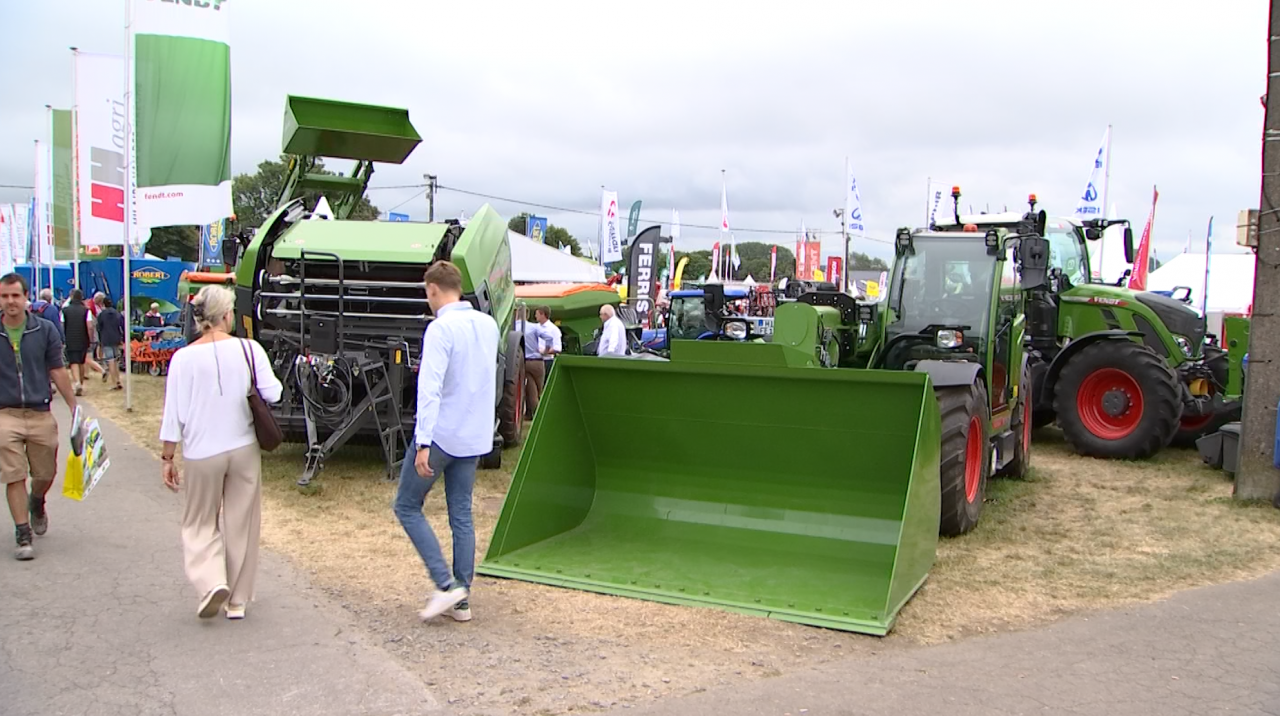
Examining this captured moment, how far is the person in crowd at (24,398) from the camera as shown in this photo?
6.16 m

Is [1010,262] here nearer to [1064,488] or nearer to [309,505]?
[1064,488]

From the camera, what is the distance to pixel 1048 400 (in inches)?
458

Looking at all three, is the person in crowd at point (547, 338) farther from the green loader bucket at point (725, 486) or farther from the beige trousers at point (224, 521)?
the beige trousers at point (224, 521)

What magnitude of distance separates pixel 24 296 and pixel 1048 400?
392 inches

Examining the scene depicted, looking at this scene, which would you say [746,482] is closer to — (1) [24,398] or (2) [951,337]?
(2) [951,337]

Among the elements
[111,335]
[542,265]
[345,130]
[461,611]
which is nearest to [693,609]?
[461,611]

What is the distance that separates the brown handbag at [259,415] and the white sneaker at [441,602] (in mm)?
1081

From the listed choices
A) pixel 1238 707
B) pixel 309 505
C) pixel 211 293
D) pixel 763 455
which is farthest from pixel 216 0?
pixel 1238 707

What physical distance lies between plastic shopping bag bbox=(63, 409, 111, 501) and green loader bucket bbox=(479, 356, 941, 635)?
2.42 m

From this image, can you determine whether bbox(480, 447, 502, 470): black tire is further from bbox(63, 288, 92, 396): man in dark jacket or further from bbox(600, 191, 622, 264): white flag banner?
bbox(600, 191, 622, 264): white flag banner

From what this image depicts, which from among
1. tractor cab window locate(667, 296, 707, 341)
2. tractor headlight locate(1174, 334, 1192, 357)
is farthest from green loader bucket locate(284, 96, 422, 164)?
tractor headlight locate(1174, 334, 1192, 357)

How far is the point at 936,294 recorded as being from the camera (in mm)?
8656

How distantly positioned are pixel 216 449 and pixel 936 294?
19.4 feet

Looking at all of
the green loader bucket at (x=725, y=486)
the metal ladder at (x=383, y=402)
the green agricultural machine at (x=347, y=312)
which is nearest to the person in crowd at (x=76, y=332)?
the green agricultural machine at (x=347, y=312)
